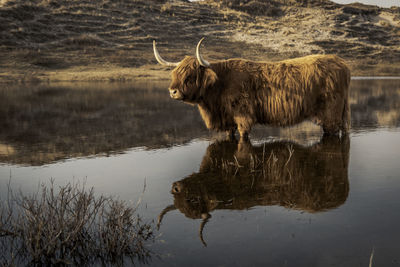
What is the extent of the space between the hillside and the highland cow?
19997 mm

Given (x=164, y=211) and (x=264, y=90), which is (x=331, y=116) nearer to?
(x=264, y=90)

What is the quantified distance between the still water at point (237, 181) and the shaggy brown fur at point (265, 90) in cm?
45

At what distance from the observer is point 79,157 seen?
610 cm

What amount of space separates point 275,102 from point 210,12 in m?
50.0

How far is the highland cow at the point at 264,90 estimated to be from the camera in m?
Answer: 6.46

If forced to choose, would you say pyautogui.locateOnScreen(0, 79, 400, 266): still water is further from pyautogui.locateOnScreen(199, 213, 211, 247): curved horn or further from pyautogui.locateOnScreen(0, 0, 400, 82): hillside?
pyautogui.locateOnScreen(0, 0, 400, 82): hillside


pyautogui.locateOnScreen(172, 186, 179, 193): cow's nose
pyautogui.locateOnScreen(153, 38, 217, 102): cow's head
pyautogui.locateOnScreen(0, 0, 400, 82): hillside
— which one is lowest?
pyautogui.locateOnScreen(0, 0, 400, 82): hillside

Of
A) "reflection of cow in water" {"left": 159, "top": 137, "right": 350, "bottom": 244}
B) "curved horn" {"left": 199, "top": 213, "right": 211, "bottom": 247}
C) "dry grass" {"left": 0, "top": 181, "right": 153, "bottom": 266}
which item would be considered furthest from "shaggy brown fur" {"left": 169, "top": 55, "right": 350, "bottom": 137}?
"dry grass" {"left": 0, "top": 181, "right": 153, "bottom": 266}

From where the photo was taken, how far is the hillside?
28.1 metres

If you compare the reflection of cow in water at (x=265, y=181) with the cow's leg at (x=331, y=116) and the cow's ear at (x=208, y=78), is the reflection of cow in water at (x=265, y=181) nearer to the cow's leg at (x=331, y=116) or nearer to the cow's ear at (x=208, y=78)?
the cow's leg at (x=331, y=116)

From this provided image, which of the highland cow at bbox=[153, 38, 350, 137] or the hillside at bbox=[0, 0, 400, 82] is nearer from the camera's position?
the highland cow at bbox=[153, 38, 350, 137]

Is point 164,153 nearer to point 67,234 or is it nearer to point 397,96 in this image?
point 67,234

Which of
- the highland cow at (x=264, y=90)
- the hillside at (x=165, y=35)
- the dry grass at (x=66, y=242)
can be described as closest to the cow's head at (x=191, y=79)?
the highland cow at (x=264, y=90)

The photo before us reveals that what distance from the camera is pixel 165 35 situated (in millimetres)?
42531
